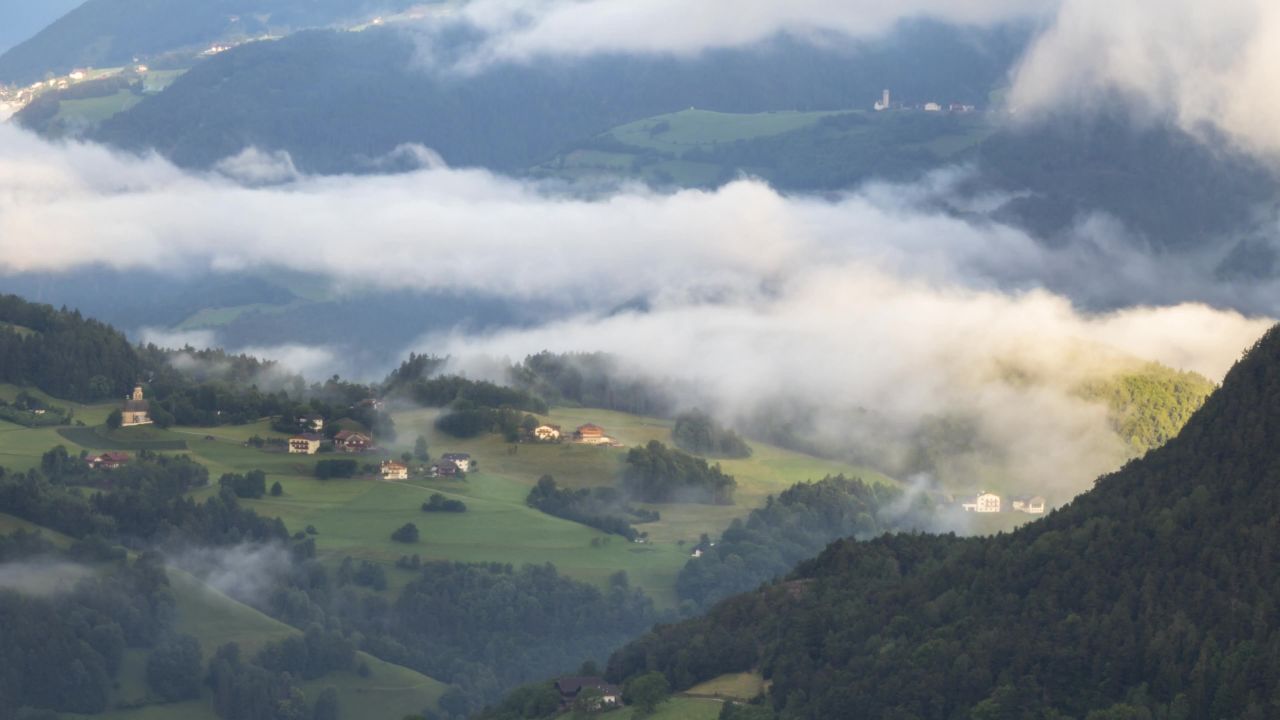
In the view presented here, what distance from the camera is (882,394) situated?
14775 cm

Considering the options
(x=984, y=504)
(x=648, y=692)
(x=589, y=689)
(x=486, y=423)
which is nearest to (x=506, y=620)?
(x=486, y=423)

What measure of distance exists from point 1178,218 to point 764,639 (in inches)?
4043

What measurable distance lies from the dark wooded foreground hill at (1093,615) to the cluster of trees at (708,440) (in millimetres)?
53049

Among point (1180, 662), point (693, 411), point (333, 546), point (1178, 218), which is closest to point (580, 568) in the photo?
→ point (333, 546)

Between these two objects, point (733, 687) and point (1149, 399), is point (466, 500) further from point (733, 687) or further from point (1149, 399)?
point (733, 687)

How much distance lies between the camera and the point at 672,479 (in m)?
130

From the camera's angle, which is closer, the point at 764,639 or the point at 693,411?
the point at 764,639

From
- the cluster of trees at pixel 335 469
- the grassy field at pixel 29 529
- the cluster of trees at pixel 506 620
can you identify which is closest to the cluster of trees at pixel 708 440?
the cluster of trees at pixel 335 469

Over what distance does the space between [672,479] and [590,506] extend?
5.74 m

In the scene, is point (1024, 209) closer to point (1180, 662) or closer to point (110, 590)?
point (110, 590)

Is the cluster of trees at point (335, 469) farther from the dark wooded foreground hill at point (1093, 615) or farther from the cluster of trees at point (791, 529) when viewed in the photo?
Answer: the dark wooded foreground hill at point (1093, 615)

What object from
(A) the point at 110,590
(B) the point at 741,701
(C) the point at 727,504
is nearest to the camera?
(B) the point at 741,701

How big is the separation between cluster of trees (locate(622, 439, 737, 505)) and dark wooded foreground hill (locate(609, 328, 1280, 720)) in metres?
44.2

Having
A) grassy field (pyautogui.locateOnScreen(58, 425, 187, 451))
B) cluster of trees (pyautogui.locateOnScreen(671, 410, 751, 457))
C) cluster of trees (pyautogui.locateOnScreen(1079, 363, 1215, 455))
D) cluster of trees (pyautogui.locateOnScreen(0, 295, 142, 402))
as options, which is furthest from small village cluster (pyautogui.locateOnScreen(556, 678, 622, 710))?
cluster of trees (pyautogui.locateOnScreen(0, 295, 142, 402))
